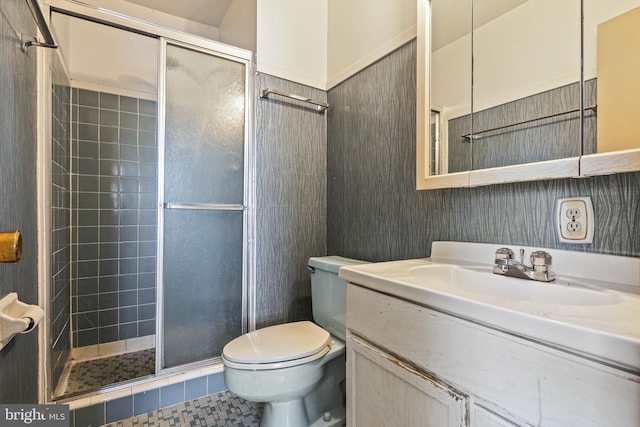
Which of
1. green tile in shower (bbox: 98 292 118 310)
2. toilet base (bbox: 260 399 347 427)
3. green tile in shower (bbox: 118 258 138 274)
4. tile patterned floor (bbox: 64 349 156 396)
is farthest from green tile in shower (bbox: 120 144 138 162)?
toilet base (bbox: 260 399 347 427)

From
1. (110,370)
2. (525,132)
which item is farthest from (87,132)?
(525,132)

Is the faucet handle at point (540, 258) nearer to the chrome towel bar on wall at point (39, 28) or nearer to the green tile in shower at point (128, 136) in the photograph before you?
the chrome towel bar on wall at point (39, 28)

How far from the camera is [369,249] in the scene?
5.23ft

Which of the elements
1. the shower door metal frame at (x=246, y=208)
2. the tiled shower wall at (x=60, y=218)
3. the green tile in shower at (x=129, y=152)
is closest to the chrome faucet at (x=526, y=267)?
the shower door metal frame at (x=246, y=208)

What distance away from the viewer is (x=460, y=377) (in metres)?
0.63

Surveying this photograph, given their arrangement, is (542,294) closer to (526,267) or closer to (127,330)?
(526,267)

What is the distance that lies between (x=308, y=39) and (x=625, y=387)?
6.65ft

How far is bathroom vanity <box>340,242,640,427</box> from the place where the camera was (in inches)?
17.7

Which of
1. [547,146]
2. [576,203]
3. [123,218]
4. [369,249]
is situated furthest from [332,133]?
[123,218]

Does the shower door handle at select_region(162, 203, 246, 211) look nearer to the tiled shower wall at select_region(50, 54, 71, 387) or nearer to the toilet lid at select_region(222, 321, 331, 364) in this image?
the tiled shower wall at select_region(50, 54, 71, 387)

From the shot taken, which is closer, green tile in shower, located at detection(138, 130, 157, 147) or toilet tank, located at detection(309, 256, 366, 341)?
toilet tank, located at detection(309, 256, 366, 341)

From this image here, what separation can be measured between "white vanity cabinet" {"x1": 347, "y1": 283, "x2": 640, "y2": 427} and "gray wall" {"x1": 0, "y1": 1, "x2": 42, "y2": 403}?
0.99 metres

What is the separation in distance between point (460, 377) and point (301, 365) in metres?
0.68

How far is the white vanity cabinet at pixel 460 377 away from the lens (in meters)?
0.45
